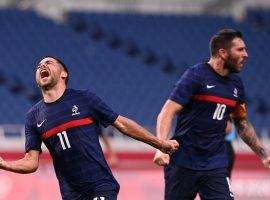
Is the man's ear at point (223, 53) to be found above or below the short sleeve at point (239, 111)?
above

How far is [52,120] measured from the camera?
183 inches

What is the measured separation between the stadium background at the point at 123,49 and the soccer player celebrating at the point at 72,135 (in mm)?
8899

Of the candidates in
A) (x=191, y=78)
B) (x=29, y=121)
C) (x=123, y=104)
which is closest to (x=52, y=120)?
(x=29, y=121)

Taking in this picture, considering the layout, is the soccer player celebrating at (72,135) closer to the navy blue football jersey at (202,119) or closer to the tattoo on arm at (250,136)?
the navy blue football jersey at (202,119)

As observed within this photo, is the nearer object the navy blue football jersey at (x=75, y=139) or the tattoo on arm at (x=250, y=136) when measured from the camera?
the navy blue football jersey at (x=75, y=139)

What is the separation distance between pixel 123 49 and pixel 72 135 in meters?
15.2

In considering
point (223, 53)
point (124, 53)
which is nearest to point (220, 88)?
point (223, 53)

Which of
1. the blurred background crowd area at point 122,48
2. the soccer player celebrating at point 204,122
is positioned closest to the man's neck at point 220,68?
the soccer player celebrating at point 204,122

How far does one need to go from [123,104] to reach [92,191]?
1261cm

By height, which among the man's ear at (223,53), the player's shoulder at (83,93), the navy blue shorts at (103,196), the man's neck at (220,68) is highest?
the man's ear at (223,53)

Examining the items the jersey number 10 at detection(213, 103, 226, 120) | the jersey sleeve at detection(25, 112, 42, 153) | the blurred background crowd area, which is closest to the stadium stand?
the blurred background crowd area

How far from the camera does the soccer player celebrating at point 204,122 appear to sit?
17.7 feet

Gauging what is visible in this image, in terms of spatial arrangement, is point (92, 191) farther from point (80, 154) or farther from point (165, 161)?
point (165, 161)

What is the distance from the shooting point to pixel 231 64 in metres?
5.52
